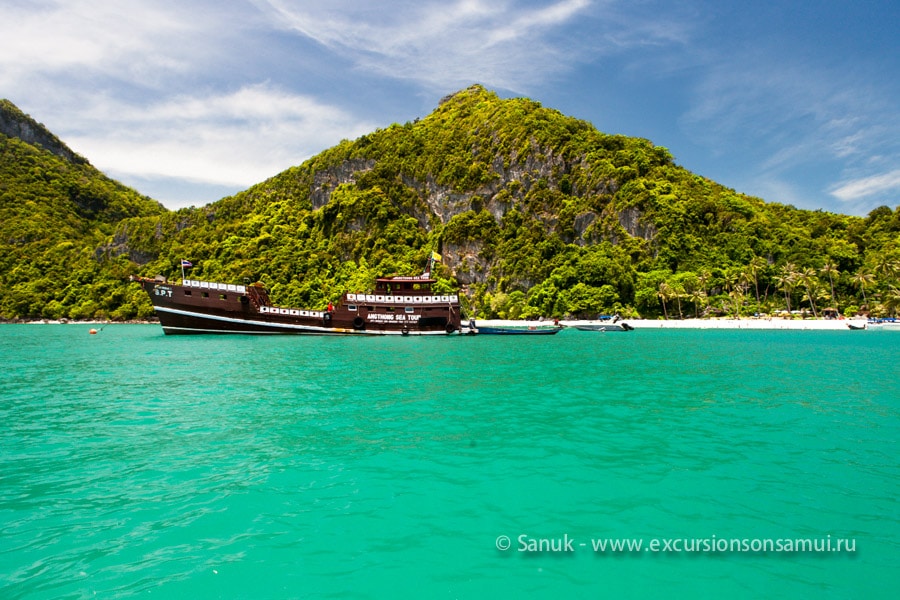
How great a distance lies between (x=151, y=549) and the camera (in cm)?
682

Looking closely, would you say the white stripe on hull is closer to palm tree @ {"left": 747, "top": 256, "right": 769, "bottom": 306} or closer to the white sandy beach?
the white sandy beach

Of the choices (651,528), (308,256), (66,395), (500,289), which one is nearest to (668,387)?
(651,528)

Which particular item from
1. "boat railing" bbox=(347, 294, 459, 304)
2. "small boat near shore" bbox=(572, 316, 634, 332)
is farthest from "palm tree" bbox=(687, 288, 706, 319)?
"boat railing" bbox=(347, 294, 459, 304)

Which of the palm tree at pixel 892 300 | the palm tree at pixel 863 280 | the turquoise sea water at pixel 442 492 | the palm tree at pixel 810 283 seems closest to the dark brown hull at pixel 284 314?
the turquoise sea water at pixel 442 492

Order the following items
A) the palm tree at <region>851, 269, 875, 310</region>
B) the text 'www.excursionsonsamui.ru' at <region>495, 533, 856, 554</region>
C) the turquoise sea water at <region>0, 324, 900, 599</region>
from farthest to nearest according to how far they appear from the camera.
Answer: the palm tree at <region>851, 269, 875, 310</region>, the text 'www.excursionsonsamui.ru' at <region>495, 533, 856, 554</region>, the turquoise sea water at <region>0, 324, 900, 599</region>

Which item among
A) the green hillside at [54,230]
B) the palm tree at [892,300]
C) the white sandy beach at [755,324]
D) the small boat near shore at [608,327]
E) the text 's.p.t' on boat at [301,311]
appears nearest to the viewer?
the text 's.p.t' on boat at [301,311]

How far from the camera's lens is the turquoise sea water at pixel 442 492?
6121 mm

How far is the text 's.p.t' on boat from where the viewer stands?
59156 mm

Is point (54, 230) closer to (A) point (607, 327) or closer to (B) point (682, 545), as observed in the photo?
(A) point (607, 327)

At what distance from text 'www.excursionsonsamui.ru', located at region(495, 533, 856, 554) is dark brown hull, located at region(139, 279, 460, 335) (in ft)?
193

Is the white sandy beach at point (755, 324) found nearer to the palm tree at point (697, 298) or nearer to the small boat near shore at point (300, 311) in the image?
the palm tree at point (697, 298)

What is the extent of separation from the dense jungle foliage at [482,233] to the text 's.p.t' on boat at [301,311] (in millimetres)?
40439

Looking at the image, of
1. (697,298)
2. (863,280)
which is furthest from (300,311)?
(863,280)

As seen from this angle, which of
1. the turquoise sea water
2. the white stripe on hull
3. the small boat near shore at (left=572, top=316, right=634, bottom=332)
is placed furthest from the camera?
the small boat near shore at (left=572, top=316, right=634, bottom=332)
